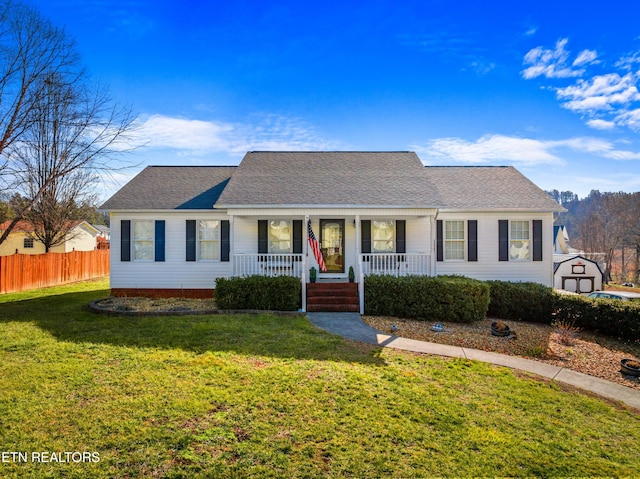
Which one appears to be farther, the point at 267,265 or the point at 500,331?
the point at 267,265

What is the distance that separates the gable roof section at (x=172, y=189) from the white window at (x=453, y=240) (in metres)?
9.29

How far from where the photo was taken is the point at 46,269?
18.7 meters

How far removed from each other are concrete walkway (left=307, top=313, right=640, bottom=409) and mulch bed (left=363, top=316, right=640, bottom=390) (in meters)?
0.47

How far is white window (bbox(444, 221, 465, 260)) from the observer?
1404 centimetres

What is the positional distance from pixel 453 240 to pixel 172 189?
11.7 meters

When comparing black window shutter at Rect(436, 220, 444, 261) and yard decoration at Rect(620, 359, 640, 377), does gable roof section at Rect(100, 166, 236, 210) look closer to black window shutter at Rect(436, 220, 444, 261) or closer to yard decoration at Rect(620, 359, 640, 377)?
black window shutter at Rect(436, 220, 444, 261)

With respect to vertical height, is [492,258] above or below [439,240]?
below

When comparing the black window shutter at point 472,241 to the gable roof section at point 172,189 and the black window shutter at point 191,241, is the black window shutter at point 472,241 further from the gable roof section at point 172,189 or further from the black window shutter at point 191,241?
the black window shutter at point 191,241

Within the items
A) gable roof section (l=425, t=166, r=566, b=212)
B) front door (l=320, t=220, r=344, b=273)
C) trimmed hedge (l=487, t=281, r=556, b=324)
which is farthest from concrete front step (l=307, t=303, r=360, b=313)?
gable roof section (l=425, t=166, r=566, b=212)

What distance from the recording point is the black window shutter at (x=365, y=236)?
1385 centimetres

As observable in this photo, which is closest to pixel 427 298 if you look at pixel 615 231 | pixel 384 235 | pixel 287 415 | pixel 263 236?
pixel 384 235

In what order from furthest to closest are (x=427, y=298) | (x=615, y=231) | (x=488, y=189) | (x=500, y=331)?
(x=615, y=231), (x=488, y=189), (x=427, y=298), (x=500, y=331)

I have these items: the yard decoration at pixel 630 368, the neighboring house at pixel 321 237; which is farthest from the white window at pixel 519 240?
the yard decoration at pixel 630 368

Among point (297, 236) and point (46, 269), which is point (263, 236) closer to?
point (297, 236)
